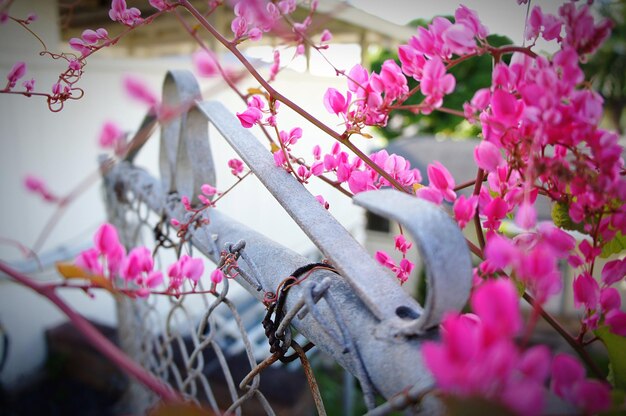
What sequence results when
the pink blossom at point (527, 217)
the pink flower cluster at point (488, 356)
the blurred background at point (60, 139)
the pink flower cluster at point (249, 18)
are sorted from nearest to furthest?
the pink flower cluster at point (488, 356)
the pink blossom at point (527, 217)
the pink flower cluster at point (249, 18)
the blurred background at point (60, 139)

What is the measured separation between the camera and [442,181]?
1.24 ft

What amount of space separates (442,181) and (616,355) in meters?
0.19

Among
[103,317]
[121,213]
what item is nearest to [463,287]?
[121,213]

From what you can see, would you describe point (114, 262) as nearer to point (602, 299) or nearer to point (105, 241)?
point (105, 241)

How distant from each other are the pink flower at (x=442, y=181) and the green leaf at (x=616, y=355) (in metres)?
0.16

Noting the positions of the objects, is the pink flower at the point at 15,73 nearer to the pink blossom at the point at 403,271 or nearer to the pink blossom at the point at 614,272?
the pink blossom at the point at 403,271

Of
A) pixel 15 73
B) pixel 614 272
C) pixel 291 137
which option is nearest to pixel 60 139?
pixel 15 73

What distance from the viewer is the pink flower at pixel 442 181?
378 mm

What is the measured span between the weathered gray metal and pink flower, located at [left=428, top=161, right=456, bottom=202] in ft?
0.28

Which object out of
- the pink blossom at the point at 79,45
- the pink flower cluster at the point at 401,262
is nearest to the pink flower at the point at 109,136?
the pink blossom at the point at 79,45

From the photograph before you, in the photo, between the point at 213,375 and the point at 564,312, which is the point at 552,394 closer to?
the point at 213,375

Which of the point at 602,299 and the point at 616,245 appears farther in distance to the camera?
the point at 616,245

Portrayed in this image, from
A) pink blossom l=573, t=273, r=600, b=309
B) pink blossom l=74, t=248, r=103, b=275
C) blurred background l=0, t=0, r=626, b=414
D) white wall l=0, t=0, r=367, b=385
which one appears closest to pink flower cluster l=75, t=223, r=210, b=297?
pink blossom l=74, t=248, r=103, b=275

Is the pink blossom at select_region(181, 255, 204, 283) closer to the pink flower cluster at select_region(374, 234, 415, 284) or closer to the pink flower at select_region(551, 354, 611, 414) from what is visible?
the pink flower cluster at select_region(374, 234, 415, 284)
